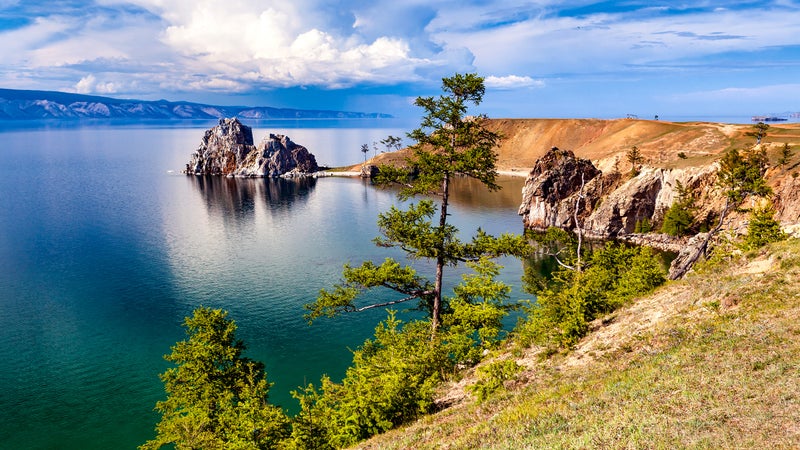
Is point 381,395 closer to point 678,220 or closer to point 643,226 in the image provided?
point 678,220

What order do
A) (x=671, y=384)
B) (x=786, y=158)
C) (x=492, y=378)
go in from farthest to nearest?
(x=786, y=158) < (x=492, y=378) < (x=671, y=384)

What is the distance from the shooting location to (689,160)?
4230 inches

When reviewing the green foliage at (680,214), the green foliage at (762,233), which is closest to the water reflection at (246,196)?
the green foliage at (680,214)

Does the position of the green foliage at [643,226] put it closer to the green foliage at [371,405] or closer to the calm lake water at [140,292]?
the calm lake water at [140,292]

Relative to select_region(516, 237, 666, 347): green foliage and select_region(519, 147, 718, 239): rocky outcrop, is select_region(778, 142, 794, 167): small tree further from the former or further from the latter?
select_region(516, 237, 666, 347): green foliage

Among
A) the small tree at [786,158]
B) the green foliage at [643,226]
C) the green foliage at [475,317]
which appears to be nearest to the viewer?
the green foliage at [475,317]

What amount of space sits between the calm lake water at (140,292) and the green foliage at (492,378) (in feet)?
90.5

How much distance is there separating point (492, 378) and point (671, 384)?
7.99 metres

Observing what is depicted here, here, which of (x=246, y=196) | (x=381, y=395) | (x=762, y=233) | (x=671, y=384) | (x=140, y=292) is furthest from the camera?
(x=246, y=196)

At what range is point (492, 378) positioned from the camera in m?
21.9

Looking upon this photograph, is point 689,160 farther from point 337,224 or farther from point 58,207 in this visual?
point 58,207

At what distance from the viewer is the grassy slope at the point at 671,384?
41.2 feet

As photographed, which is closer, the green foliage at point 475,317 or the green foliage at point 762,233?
the green foliage at point 475,317

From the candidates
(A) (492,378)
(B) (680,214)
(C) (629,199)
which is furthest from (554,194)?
(A) (492,378)
